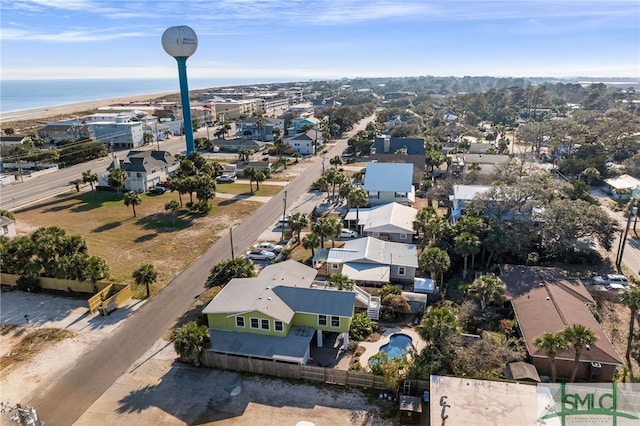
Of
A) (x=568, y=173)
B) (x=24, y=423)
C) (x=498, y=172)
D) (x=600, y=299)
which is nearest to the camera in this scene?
(x=24, y=423)

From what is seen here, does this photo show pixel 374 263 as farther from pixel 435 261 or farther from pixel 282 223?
pixel 282 223

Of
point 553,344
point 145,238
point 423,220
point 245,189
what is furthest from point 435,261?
point 245,189

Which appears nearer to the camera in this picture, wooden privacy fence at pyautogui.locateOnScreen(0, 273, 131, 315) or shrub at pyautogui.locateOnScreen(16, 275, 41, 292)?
wooden privacy fence at pyautogui.locateOnScreen(0, 273, 131, 315)

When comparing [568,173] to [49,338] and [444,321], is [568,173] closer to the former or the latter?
[444,321]

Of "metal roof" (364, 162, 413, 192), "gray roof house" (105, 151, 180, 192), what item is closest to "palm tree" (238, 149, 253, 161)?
"gray roof house" (105, 151, 180, 192)

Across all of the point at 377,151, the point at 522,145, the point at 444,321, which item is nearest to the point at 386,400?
the point at 444,321

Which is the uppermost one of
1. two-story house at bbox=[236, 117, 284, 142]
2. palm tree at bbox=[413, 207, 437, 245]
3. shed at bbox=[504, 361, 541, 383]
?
two-story house at bbox=[236, 117, 284, 142]

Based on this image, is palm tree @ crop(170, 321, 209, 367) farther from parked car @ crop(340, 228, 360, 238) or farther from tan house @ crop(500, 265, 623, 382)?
parked car @ crop(340, 228, 360, 238)

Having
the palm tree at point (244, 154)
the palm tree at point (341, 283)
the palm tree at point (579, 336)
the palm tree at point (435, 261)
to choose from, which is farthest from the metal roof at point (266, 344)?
the palm tree at point (244, 154)
